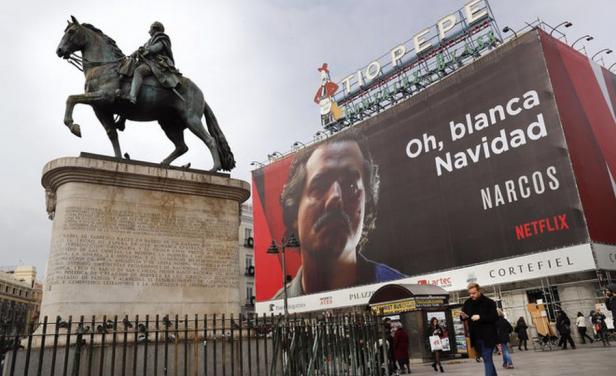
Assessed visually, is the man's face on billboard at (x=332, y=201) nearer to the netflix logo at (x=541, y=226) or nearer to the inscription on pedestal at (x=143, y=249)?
the netflix logo at (x=541, y=226)

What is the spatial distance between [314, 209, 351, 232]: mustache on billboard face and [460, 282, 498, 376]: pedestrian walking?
98.7ft

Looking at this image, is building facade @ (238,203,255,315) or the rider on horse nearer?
the rider on horse

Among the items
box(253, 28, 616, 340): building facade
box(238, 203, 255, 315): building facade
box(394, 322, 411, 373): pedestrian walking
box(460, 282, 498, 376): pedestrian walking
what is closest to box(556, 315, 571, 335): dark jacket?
box(253, 28, 616, 340): building facade

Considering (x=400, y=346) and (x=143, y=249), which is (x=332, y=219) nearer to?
(x=400, y=346)

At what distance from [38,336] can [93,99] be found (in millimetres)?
3974

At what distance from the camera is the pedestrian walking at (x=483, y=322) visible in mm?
7109

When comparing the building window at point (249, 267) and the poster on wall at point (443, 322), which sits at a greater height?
the building window at point (249, 267)

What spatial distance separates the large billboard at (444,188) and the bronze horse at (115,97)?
21777mm

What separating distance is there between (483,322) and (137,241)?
538cm

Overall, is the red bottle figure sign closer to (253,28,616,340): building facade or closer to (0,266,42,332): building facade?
(253,28,616,340): building facade

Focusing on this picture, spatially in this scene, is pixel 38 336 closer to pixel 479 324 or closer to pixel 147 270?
pixel 147 270

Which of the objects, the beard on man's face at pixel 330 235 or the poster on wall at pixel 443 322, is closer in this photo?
the poster on wall at pixel 443 322

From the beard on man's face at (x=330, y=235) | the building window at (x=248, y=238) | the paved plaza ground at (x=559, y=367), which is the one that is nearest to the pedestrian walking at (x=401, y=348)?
the paved plaza ground at (x=559, y=367)

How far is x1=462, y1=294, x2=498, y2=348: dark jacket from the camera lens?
23.4ft
